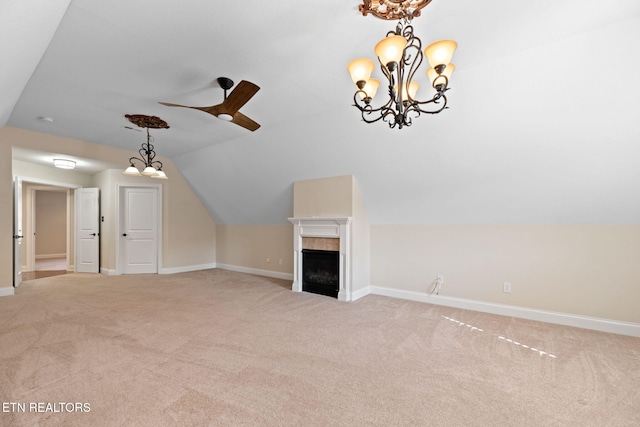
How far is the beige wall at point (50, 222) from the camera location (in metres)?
9.22

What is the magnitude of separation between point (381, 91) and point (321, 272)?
3.01 meters

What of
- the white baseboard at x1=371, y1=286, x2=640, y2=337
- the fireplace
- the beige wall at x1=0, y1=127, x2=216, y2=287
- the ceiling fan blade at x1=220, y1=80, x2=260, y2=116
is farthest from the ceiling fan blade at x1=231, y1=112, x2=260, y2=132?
the beige wall at x1=0, y1=127, x2=216, y2=287

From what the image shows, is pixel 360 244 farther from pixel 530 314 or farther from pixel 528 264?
pixel 530 314

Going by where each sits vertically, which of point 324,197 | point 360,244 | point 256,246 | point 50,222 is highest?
point 324,197

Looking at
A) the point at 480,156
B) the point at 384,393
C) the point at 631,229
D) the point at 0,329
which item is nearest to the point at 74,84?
the point at 0,329

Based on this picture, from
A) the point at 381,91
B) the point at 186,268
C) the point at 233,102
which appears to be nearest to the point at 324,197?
the point at 381,91

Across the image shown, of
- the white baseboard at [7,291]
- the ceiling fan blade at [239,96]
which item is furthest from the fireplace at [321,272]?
the white baseboard at [7,291]

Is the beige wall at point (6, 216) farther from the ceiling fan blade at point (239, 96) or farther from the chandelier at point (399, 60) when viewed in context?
the chandelier at point (399, 60)

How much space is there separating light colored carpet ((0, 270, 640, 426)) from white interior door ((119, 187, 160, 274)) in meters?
2.43

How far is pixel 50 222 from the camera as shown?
30.9 feet

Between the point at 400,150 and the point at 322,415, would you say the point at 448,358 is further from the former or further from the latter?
the point at 400,150

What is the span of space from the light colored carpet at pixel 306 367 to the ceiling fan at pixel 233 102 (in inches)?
89.9

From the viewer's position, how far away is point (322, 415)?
5.97 ft

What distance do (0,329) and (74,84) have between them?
112 inches
